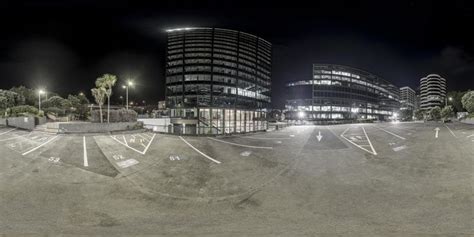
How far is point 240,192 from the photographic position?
357 inches

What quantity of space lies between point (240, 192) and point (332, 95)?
137m

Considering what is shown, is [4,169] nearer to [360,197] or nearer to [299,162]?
[299,162]

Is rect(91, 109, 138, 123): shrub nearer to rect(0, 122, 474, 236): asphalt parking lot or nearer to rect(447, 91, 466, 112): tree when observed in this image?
rect(0, 122, 474, 236): asphalt parking lot

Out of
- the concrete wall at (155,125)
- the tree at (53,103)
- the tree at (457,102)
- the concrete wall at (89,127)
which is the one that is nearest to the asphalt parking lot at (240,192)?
the concrete wall at (89,127)

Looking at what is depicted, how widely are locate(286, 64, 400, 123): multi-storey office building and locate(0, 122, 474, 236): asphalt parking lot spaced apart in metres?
112

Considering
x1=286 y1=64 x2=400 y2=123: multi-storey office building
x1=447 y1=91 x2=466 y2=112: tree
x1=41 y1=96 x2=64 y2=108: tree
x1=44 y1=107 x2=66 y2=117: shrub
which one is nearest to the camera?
x1=44 y1=107 x2=66 y2=117: shrub

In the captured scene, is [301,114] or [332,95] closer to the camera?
[301,114]

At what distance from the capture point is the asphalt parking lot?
255 inches

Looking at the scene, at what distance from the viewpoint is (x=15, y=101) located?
2527 inches

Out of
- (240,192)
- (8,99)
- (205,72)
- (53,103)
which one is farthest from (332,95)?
(240,192)

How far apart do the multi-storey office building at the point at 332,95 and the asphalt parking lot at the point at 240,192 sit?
368 feet

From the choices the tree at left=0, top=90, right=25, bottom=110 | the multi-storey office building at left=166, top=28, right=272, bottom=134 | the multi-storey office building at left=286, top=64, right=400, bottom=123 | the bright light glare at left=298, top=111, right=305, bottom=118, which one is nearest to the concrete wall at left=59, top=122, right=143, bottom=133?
the tree at left=0, top=90, right=25, bottom=110

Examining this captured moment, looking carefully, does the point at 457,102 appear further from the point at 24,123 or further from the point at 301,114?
the point at 24,123

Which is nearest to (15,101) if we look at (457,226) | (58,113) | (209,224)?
(58,113)
